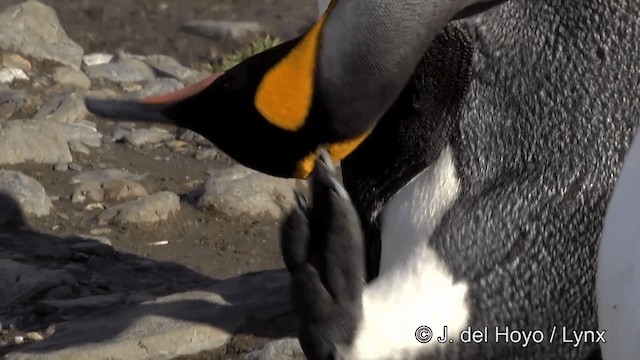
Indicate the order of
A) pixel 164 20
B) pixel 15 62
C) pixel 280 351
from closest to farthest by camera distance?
pixel 280 351 < pixel 15 62 < pixel 164 20

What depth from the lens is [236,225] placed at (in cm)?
443

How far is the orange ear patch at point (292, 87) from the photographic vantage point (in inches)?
101

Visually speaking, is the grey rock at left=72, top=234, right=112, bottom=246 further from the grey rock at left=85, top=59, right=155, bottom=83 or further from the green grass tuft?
the green grass tuft

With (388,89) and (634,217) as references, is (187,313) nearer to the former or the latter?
(388,89)

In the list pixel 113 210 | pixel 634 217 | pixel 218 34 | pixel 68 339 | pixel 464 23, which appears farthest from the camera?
pixel 218 34

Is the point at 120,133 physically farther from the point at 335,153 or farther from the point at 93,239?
the point at 335,153

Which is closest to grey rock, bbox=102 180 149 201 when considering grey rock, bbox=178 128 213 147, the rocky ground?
the rocky ground

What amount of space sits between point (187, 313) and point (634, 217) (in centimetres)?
183

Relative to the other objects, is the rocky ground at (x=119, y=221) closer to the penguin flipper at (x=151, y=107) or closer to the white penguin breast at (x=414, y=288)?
the white penguin breast at (x=414, y=288)

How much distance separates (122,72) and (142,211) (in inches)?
55.1

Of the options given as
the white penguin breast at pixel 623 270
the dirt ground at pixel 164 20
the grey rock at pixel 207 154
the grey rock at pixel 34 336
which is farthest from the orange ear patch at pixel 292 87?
the dirt ground at pixel 164 20

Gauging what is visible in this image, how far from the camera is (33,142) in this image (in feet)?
15.6

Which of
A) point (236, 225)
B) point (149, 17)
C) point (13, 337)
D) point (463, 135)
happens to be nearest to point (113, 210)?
point (236, 225)

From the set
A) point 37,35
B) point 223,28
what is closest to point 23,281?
point 37,35
